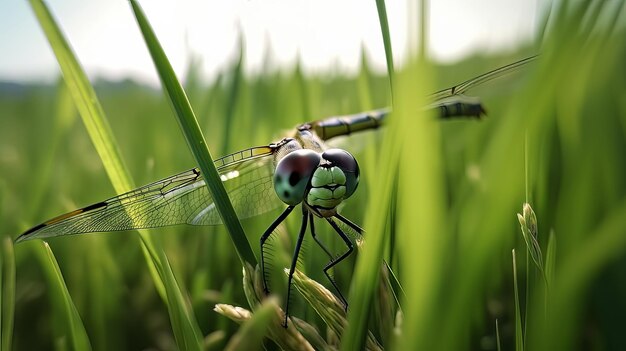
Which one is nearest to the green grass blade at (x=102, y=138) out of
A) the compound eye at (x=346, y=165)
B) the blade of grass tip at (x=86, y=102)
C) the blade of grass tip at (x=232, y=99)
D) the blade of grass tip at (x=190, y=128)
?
the blade of grass tip at (x=86, y=102)

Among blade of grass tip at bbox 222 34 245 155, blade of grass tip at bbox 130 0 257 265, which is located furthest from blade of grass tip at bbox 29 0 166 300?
blade of grass tip at bbox 222 34 245 155

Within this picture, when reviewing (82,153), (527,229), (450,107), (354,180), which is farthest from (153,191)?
(82,153)

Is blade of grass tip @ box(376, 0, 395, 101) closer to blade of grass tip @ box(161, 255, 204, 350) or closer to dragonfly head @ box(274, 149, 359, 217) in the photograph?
dragonfly head @ box(274, 149, 359, 217)

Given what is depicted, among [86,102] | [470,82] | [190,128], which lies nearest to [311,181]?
[190,128]

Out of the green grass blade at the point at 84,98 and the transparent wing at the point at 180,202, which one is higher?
the green grass blade at the point at 84,98

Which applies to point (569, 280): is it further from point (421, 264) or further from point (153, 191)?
point (153, 191)

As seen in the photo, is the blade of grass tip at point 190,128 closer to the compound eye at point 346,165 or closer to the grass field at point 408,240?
the grass field at point 408,240
